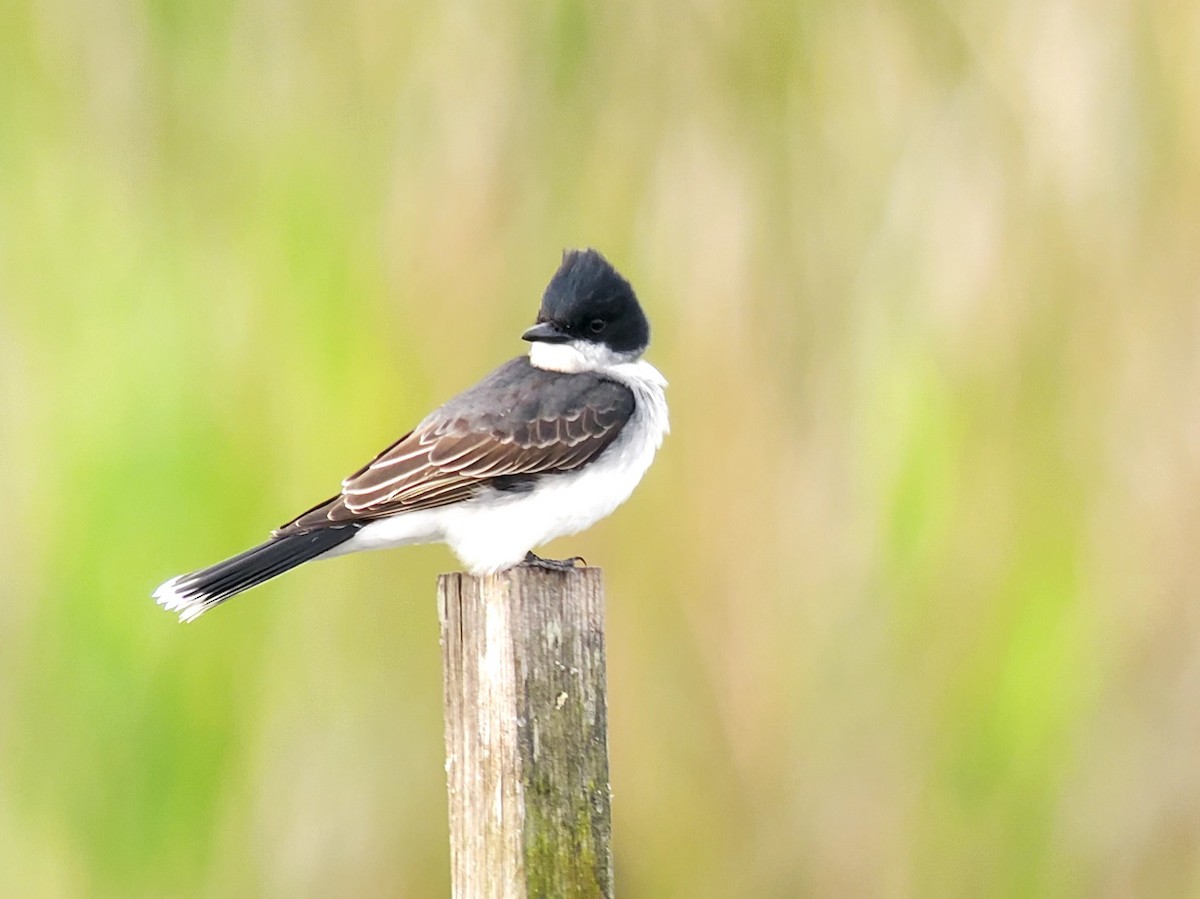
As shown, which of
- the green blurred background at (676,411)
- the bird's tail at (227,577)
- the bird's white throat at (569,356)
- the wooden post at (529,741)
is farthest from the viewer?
the bird's white throat at (569,356)

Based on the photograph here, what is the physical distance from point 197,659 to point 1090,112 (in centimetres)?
291

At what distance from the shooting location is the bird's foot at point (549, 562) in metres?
4.05

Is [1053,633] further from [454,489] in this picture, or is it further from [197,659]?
[197,659]

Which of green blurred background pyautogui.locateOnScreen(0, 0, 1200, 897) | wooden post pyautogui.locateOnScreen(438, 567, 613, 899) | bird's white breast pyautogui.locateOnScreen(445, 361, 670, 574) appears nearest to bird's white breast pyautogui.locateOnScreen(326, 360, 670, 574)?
bird's white breast pyautogui.locateOnScreen(445, 361, 670, 574)

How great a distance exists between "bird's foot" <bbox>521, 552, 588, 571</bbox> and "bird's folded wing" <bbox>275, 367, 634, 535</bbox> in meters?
0.24

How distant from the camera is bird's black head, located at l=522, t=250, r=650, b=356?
4.57 m

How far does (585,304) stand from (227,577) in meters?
1.33

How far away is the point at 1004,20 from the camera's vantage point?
15.9 ft

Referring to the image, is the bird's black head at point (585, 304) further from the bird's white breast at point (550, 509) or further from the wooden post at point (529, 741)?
the wooden post at point (529, 741)

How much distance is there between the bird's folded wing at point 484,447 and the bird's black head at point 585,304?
0.62 feet

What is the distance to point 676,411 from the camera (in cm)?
471

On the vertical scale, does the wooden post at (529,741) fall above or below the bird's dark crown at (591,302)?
below

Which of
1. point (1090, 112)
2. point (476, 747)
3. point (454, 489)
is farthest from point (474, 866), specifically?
point (1090, 112)

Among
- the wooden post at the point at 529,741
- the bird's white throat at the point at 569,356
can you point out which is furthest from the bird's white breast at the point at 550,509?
the wooden post at the point at 529,741
